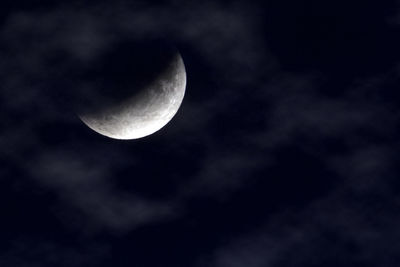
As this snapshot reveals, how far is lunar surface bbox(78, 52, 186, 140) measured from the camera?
20141 millimetres

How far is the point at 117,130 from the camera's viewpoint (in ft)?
69.4

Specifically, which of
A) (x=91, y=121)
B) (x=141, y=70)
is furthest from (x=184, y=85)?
(x=91, y=121)

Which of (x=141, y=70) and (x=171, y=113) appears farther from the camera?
(x=171, y=113)

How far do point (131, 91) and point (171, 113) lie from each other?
6.91 ft

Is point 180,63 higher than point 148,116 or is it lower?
higher

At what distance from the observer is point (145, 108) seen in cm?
2034

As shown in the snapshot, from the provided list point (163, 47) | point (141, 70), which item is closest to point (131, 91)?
point (141, 70)

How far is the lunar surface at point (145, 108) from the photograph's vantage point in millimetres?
20141

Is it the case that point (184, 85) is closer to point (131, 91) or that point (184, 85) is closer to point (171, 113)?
point (171, 113)

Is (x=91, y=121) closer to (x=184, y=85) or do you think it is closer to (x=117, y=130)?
(x=117, y=130)

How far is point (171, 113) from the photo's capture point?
69.6ft

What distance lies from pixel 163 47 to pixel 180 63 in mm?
1133

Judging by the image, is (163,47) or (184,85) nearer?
(163,47)

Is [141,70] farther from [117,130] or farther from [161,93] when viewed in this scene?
[117,130]
